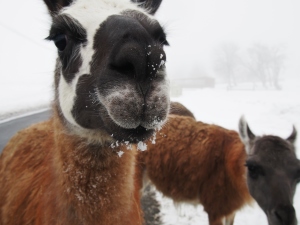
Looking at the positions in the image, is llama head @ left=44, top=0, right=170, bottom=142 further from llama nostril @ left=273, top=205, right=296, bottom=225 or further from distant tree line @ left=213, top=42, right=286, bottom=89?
distant tree line @ left=213, top=42, right=286, bottom=89

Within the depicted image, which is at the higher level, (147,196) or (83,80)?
(83,80)

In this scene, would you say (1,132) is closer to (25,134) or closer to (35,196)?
(25,134)

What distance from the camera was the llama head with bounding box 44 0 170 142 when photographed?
1371 mm

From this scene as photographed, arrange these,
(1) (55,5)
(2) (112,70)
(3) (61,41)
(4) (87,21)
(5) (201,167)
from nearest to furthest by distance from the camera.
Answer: (2) (112,70), (4) (87,21), (3) (61,41), (1) (55,5), (5) (201,167)

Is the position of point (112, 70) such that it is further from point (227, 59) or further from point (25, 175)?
point (227, 59)

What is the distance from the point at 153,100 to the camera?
1409 mm

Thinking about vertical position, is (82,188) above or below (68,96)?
below

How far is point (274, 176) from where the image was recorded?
11.8 feet

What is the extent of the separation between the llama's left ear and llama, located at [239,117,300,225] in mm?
2900

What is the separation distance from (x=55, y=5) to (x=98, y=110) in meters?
1.48

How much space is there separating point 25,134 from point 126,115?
3133 millimetres

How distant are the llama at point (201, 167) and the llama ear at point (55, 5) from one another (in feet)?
9.79

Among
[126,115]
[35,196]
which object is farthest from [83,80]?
[35,196]

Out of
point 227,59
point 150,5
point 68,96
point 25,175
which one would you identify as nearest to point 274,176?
point 150,5
